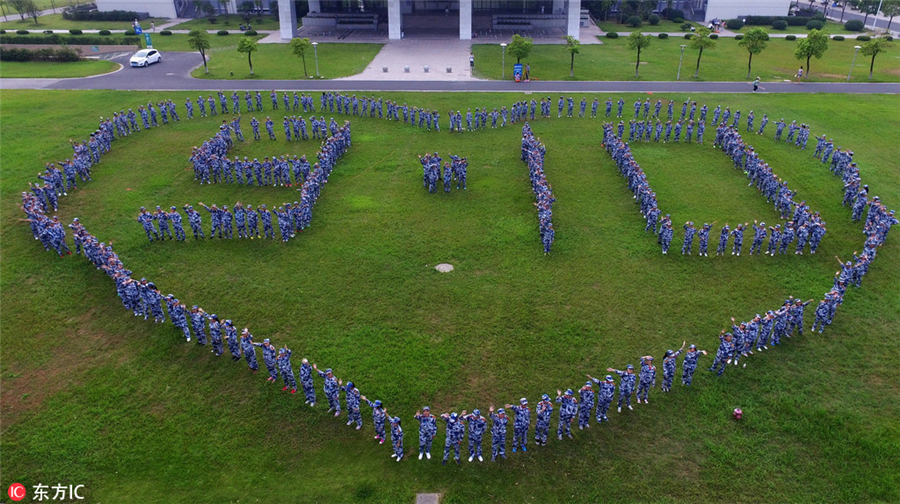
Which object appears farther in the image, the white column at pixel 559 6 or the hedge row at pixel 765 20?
the hedge row at pixel 765 20

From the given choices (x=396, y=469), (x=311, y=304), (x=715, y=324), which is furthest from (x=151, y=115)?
(x=715, y=324)

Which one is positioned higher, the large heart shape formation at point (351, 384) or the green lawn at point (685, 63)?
the green lawn at point (685, 63)

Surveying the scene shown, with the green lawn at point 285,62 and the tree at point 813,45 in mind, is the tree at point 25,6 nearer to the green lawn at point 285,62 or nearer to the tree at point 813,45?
the green lawn at point 285,62

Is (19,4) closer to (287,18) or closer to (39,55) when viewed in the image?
(39,55)

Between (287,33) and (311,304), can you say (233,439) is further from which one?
(287,33)

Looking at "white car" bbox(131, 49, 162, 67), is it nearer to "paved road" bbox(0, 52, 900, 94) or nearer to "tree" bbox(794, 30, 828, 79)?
"paved road" bbox(0, 52, 900, 94)

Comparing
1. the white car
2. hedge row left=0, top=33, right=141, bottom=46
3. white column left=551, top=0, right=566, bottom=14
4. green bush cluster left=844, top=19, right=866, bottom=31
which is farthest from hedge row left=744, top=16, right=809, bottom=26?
hedge row left=0, top=33, right=141, bottom=46

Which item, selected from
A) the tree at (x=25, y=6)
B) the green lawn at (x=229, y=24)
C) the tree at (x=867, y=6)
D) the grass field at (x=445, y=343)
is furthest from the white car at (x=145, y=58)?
the tree at (x=867, y=6)
